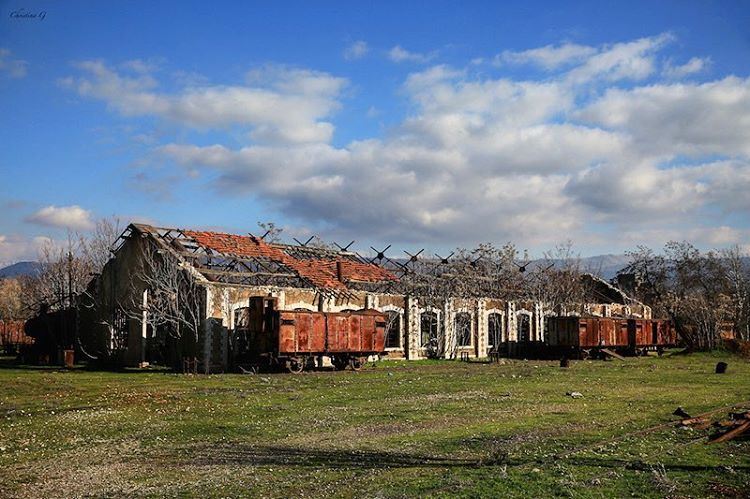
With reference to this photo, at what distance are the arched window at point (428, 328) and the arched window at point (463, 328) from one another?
1.21 metres

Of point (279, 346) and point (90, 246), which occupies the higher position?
point (90, 246)

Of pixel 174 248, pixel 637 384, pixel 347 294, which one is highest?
pixel 174 248

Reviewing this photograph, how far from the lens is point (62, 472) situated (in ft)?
28.9

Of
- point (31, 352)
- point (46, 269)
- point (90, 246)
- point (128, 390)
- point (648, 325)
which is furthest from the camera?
point (46, 269)

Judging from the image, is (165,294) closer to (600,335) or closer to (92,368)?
(92,368)

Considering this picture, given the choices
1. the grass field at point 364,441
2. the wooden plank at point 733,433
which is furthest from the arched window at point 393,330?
the wooden plank at point 733,433

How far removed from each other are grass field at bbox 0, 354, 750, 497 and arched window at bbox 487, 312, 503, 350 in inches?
673

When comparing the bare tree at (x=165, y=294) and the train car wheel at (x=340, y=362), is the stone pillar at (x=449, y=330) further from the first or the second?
the bare tree at (x=165, y=294)

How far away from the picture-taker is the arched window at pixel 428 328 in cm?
3428

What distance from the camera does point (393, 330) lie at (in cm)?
3284

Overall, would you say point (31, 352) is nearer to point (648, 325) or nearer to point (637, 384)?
point (637, 384)

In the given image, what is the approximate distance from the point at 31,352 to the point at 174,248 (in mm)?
9282

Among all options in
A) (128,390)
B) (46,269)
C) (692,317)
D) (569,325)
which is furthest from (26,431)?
(46,269)

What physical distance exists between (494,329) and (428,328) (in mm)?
4223
